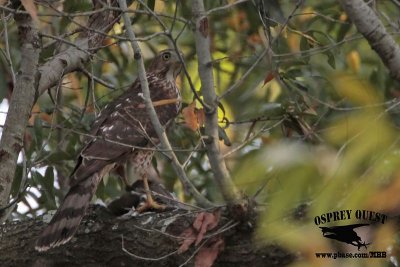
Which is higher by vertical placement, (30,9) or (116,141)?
(30,9)

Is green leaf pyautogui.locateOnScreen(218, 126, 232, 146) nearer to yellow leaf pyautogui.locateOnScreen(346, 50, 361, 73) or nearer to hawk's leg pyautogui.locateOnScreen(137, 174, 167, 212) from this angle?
hawk's leg pyautogui.locateOnScreen(137, 174, 167, 212)

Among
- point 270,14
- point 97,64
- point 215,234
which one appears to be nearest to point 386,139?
point 215,234

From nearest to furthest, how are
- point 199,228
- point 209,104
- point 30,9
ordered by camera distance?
point 30,9
point 209,104
point 199,228

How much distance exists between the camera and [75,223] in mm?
4188

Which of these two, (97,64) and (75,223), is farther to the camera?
(97,64)

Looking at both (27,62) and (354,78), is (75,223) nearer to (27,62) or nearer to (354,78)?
(27,62)

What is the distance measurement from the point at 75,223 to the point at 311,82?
6.19 ft

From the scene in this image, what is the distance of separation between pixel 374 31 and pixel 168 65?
355 centimetres

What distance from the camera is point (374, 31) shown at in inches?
104

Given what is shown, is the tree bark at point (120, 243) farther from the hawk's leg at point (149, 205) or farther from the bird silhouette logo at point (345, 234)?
the bird silhouette logo at point (345, 234)

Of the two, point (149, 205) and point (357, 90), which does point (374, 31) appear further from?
point (149, 205)

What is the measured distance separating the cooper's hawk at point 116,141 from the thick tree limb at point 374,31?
1.48 metres

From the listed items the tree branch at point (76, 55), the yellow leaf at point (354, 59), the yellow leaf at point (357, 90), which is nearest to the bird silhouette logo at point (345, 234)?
the yellow leaf at point (357, 90)

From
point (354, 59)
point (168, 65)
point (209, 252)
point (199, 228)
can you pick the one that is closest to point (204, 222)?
point (199, 228)
